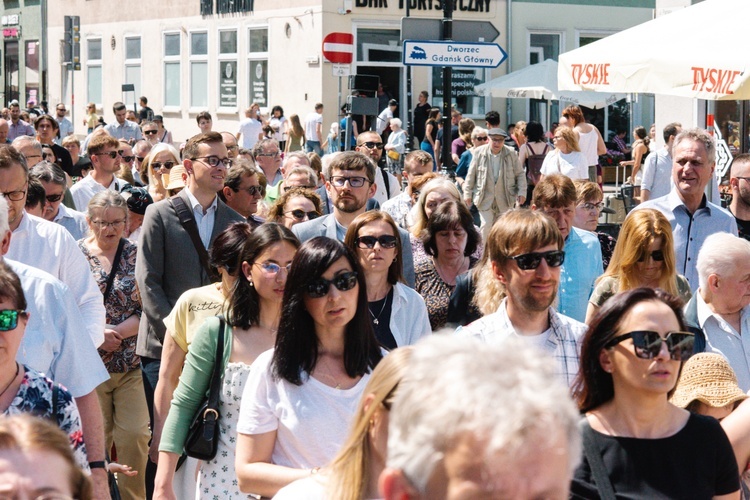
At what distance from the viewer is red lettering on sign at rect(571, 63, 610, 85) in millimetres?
9359

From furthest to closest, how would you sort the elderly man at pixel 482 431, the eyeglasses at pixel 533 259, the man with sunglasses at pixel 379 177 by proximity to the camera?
the man with sunglasses at pixel 379 177 < the eyeglasses at pixel 533 259 < the elderly man at pixel 482 431

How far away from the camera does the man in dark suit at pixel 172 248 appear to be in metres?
6.52

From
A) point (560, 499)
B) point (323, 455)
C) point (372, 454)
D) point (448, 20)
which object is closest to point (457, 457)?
point (560, 499)

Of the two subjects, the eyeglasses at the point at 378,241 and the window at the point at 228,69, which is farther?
the window at the point at 228,69

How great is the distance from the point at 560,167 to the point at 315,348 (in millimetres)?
11361

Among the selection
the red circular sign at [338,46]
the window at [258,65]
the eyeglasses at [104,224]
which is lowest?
the eyeglasses at [104,224]

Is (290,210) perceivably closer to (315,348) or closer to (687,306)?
(687,306)

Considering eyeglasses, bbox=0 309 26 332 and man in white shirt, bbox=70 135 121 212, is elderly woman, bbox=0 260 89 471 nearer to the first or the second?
eyeglasses, bbox=0 309 26 332

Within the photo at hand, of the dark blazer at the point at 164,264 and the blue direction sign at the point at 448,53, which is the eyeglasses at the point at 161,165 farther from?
the dark blazer at the point at 164,264

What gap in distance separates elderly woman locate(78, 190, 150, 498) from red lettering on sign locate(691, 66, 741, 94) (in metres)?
3.97

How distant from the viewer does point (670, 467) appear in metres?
3.53

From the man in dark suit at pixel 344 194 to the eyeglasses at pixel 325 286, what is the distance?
9.56ft

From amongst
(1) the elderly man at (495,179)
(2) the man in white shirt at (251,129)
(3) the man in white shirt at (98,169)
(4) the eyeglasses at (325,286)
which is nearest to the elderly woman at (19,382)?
(4) the eyeglasses at (325,286)

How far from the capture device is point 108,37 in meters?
39.4
